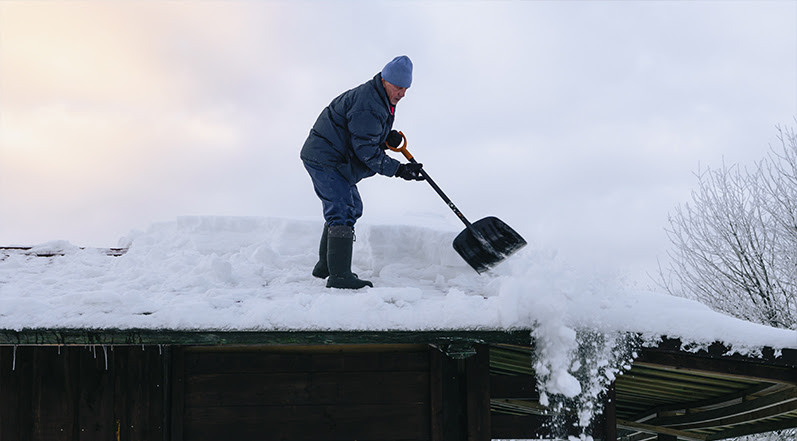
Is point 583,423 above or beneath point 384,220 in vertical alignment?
beneath

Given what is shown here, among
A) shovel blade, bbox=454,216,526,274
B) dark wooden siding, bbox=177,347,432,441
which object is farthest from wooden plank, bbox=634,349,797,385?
dark wooden siding, bbox=177,347,432,441

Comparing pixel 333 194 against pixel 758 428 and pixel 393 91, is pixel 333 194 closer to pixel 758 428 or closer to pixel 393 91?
pixel 393 91

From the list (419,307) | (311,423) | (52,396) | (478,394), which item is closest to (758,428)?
(478,394)

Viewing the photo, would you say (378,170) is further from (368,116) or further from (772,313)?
(772,313)

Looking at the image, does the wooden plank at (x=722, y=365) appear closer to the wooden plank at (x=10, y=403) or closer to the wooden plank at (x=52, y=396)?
the wooden plank at (x=52, y=396)

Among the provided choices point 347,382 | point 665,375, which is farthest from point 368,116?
point 665,375

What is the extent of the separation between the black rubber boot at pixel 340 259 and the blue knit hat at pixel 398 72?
1.10 meters

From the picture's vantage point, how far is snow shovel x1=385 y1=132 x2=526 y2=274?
5033 millimetres

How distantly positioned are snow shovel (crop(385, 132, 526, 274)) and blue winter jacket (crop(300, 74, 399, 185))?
0.32 meters

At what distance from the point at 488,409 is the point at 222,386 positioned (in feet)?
5.90

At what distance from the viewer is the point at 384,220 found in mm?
6664

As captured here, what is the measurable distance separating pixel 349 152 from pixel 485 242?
1220 mm

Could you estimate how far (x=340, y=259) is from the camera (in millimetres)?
4875

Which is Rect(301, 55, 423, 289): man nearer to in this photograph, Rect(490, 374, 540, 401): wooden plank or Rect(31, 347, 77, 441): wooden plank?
Rect(490, 374, 540, 401): wooden plank
